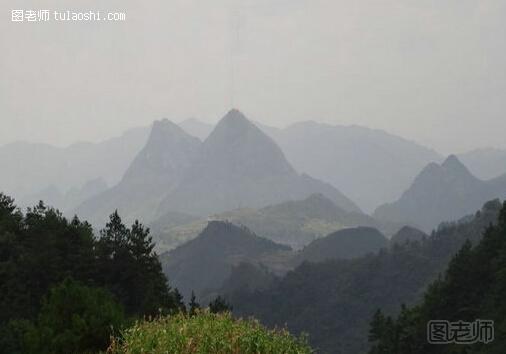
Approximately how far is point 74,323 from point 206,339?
5.65 metres

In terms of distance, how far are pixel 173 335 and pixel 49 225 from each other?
42.8 m

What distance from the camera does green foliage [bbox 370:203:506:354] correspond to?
3270 inches

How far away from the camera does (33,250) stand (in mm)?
53625

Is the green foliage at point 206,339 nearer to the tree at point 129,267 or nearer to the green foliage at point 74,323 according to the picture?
the green foliage at point 74,323

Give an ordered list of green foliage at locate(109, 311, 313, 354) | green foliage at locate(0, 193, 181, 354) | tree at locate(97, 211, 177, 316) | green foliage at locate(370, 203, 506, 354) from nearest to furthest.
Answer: green foliage at locate(109, 311, 313, 354) < green foliage at locate(0, 193, 181, 354) < tree at locate(97, 211, 177, 316) < green foliage at locate(370, 203, 506, 354)

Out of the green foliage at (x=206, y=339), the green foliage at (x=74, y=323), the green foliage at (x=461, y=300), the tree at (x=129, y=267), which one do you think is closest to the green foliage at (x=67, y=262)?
the tree at (x=129, y=267)

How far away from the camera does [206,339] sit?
16156mm

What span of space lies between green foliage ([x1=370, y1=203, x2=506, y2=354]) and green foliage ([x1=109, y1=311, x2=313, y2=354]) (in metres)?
68.6

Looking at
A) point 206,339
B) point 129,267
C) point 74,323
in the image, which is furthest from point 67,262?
point 206,339

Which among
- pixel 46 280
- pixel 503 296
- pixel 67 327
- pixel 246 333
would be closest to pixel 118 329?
pixel 67 327

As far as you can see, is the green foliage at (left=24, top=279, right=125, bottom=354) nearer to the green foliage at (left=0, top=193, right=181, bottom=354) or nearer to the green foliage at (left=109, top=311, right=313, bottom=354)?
the green foliage at (left=109, top=311, right=313, bottom=354)

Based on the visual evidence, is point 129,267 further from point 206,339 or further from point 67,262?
point 206,339

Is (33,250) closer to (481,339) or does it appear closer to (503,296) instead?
(481,339)

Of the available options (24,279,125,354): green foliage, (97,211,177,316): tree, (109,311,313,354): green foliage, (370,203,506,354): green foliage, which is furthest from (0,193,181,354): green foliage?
(370,203,506,354): green foliage
